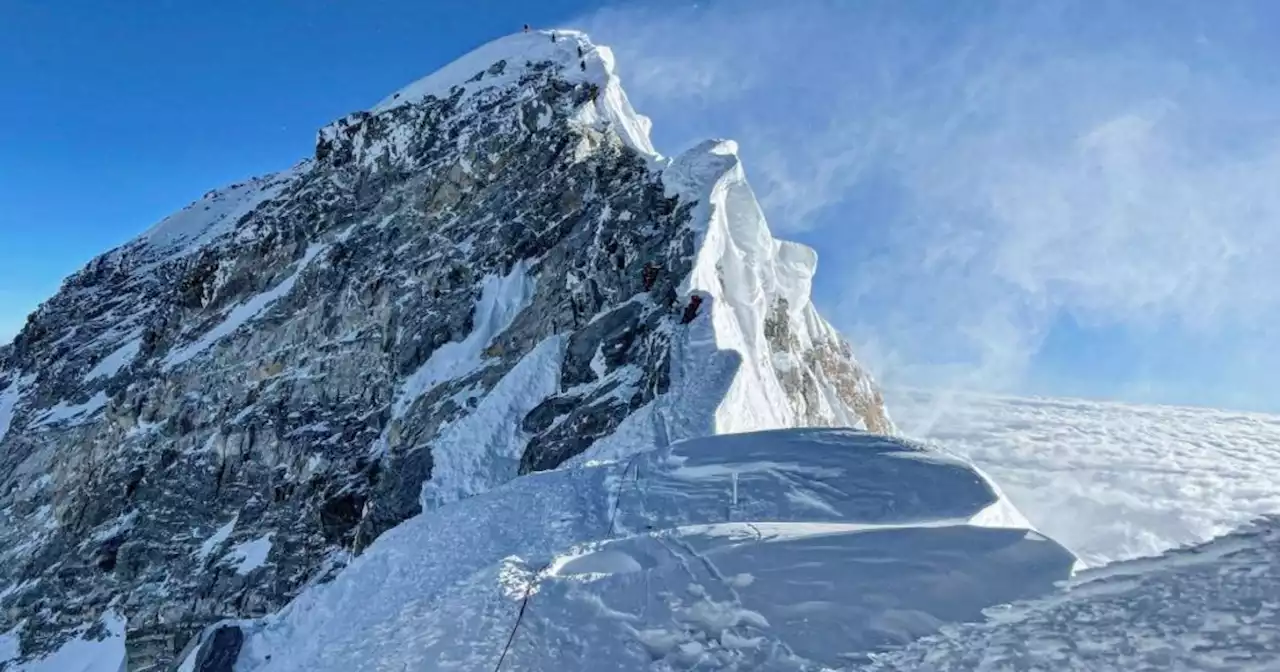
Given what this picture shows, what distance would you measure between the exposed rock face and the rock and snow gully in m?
0.20

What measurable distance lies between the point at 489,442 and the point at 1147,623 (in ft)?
84.7

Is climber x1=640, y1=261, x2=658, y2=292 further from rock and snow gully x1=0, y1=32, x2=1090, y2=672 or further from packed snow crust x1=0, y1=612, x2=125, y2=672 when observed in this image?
packed snow crust x1=0, y1=612, x2=125, y2=672

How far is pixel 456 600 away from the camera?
11.7 m

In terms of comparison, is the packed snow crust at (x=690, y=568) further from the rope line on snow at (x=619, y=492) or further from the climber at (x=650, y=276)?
the climber at (x=650, y=276)

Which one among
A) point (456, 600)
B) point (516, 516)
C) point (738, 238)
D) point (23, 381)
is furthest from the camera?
point (23, 381)

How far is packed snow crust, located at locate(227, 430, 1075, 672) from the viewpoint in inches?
345

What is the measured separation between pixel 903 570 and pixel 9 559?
66.9 meters

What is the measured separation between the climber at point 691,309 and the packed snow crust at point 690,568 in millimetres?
10408

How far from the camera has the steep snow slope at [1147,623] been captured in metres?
6.10

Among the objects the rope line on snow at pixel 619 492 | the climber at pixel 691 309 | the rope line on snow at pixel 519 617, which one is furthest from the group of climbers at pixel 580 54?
the rope line on snow at pixel 519 617

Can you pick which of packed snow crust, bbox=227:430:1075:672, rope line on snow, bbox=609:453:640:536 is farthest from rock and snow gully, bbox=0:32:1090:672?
rope line on snow, bbox=609:453:640:536

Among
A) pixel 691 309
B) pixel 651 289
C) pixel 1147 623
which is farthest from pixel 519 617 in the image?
pixel 651 289

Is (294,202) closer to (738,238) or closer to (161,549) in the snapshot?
(161,549)

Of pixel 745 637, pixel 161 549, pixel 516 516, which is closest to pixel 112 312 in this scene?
pixel 161 549
